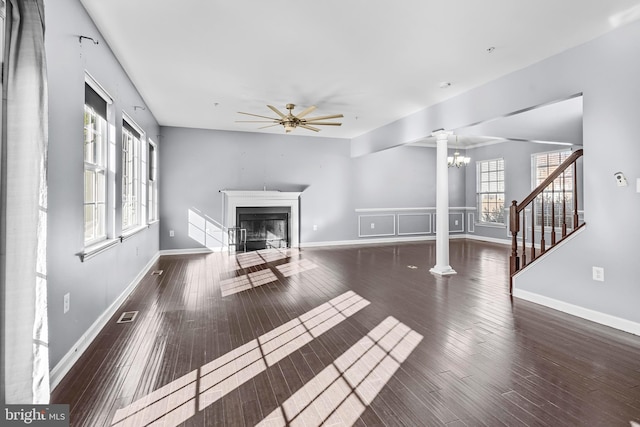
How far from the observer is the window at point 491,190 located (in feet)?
30.0

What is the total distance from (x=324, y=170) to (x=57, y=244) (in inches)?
268

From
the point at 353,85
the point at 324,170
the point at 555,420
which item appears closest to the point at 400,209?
the point at 324,170

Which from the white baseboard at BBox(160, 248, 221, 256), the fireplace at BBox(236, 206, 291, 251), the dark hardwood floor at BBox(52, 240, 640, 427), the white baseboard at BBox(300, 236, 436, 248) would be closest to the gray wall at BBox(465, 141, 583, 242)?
the white baseboard at BBox(300, 236, 436, 248)

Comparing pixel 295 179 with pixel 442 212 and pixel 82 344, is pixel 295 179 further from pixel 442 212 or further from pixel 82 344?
pixel 82 344

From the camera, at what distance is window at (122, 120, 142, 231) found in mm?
4641

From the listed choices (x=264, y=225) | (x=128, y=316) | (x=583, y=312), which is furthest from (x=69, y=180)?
(x=264, y=225)

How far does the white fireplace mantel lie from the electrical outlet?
236 inches

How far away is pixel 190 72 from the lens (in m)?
4.30

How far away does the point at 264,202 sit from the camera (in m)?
7.97

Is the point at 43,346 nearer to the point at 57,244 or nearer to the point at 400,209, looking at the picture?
the point at 57,244

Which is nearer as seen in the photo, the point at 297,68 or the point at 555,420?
the point at 555,420

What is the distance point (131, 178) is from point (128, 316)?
2318mm

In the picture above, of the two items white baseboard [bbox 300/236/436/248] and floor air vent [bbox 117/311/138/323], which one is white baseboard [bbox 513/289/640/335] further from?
white baseboard [bbox 300/236/436/248]

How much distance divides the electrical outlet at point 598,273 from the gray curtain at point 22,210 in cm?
442
